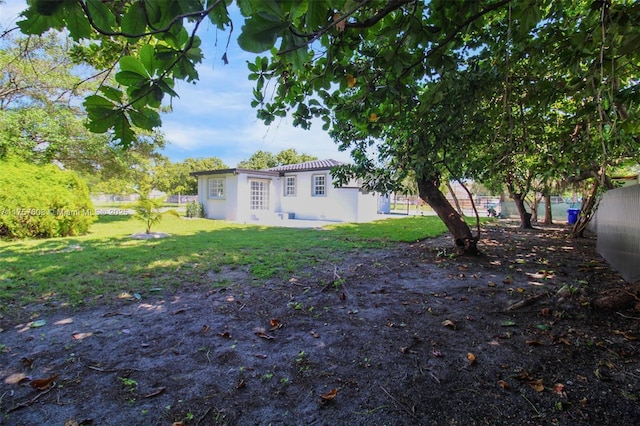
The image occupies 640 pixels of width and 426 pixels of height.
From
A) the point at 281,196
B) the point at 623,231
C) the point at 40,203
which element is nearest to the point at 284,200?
the point at 281,196

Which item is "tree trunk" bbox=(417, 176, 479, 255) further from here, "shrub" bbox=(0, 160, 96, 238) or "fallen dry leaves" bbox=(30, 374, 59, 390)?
"shrub" bbox=(0, 160, 96, 238)

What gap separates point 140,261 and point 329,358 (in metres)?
5.13

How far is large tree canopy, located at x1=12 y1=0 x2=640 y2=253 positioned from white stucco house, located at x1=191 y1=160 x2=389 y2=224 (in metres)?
11.8

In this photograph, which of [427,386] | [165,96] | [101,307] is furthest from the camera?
[101,307]

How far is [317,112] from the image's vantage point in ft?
9.29

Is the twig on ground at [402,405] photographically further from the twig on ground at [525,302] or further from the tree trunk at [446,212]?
the tree trunk at [446,212]

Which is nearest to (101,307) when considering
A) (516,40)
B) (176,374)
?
(176,374)

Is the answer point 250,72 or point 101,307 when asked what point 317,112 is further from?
point 101,307

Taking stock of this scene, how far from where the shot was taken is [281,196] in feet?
61.5

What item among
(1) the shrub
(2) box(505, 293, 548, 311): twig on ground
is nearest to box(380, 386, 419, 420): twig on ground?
(2) box(505, 293, 548, 311): twig on ground

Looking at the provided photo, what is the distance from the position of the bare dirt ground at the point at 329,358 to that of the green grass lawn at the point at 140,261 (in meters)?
0.65

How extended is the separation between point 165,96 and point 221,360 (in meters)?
2.08

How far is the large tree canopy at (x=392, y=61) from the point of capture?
1.05 meters

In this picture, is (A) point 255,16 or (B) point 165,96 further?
(B) point 165,96
